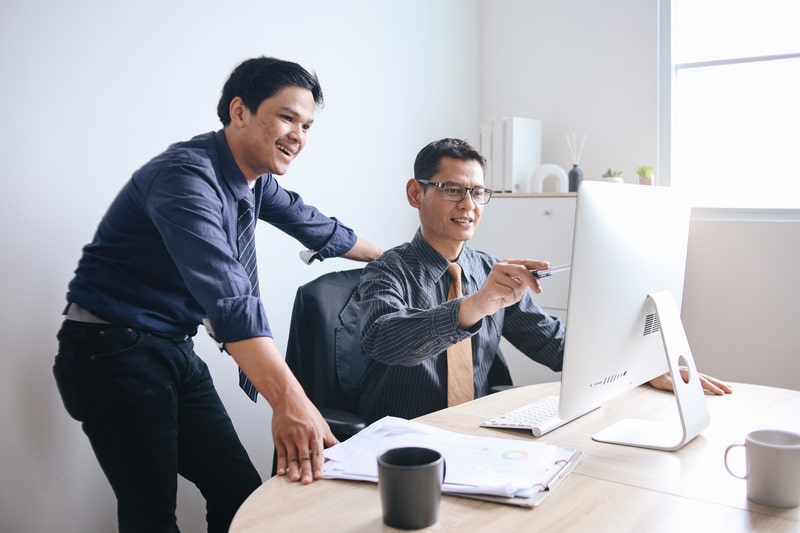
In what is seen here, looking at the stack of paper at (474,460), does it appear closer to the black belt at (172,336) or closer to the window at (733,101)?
the black belt at (172,336)

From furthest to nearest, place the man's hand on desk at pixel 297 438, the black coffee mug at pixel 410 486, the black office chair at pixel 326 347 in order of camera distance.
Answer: the black office chair at pixel 326 347, the man's hand on desk at pixel 297 438, the black coffee mug at pixel 410 486

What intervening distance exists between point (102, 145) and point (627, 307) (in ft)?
5.29

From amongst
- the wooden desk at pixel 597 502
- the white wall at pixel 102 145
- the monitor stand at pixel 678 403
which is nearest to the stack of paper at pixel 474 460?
the wooden desk at pixel 597 502

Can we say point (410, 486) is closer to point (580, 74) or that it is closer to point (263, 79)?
point (263, 79)

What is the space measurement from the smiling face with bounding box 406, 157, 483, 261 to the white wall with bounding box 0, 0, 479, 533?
915 millimetres

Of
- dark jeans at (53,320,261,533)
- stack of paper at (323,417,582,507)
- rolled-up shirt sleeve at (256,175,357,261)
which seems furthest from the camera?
rolled-up shirt sleeve at (256,175,357,261)

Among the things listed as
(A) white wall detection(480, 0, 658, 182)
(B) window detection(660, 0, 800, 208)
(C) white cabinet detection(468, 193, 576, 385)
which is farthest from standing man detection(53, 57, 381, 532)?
(B) window detection(660, 0, 800, 208)

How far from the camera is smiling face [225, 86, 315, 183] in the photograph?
1757mm

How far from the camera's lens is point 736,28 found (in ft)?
10.2

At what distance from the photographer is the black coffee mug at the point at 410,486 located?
920 millimetres

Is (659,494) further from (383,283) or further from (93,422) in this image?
(93,422)

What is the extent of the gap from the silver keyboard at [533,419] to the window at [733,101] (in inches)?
83.4

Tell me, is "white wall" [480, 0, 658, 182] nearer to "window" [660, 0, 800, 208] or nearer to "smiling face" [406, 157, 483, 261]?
"window" [660, 0, 800, 208]

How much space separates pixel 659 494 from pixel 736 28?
2734 millimetres
